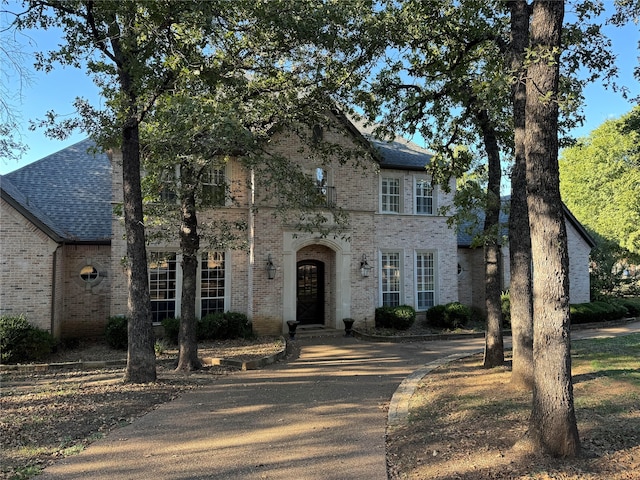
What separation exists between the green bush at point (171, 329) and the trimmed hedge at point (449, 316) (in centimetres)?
995

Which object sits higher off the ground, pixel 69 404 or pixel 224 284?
pixel 224 284

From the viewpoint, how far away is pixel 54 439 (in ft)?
19.2

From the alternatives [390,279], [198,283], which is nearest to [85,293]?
[198,283]

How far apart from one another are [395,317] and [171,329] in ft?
26.5

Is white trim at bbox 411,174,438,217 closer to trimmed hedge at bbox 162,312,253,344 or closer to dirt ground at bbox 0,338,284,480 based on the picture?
trimmed hedge at bbox 162,312,253,344

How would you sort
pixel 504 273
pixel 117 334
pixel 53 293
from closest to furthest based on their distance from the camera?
1. pixel 53 293
2. pixel 117 334
3. pixel 504 273

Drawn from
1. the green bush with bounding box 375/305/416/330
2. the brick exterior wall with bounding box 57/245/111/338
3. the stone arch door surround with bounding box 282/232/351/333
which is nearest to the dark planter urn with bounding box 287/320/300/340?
the stone arch door surround with bounding box 282/232/351/333

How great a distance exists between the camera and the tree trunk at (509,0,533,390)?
7.76 meters

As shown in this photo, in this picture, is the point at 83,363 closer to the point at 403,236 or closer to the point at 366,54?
the point at 366,54

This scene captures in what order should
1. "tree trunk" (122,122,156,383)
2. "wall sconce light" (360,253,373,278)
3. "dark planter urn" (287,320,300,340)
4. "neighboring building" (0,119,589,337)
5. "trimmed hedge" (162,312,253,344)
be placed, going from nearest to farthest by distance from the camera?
"tree trunk" (122,122,156,383)
"neighboring building" (0,119,589,337)
"trimmed hedge" (162,312,253,344)
"dark planter urn" (287,320,300,340)
"wall sconce light" (360,253,373,278)

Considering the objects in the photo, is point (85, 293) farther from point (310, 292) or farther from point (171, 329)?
point (310, 292)

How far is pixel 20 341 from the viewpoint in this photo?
39.0 feet

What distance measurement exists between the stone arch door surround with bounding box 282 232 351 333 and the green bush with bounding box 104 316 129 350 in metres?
5.09

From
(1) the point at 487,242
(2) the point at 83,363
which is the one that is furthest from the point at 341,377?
(2) the point at 83,363
